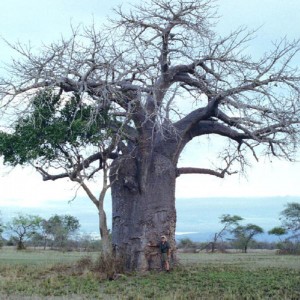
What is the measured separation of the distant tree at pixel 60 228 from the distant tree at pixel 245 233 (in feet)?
40.5

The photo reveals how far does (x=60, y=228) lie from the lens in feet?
168

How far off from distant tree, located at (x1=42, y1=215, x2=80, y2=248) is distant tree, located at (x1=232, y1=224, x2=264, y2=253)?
40.5ft

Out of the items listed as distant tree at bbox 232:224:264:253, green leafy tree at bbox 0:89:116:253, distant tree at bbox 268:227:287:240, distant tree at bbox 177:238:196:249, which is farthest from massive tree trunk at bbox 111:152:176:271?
distant tree at bbox 268:227:287:240

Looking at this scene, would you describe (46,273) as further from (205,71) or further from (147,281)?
(205,71)

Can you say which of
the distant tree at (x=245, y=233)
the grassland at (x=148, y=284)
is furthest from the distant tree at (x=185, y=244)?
the grassland at (x=148, y=284)

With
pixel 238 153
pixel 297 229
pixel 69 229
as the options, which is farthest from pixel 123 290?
pixel 69 229

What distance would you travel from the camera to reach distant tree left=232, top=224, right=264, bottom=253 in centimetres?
4556

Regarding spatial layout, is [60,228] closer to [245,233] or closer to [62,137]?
[245,233]

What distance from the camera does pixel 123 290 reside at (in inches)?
527

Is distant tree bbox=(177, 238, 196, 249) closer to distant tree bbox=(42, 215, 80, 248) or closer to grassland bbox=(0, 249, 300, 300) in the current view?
distant tree bbox=(42, 215, 80, 248)

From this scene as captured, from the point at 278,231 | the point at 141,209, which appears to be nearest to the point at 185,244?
the point at 278,231

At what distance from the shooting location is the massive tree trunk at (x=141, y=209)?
57.0 feet

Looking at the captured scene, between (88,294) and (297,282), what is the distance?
15.0ft

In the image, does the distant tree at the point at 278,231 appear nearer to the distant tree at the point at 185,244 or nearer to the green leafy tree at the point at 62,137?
the distant tree at the point at 185,244
